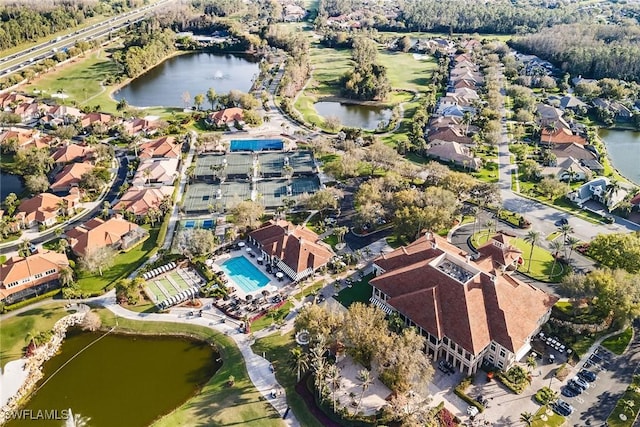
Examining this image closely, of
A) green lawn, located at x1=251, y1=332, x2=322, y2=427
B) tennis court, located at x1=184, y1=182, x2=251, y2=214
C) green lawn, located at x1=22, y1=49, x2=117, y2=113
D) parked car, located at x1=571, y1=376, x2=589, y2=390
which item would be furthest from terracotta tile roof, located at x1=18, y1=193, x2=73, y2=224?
parked car, located at x1=571, y1=376, x2=589, y2=390

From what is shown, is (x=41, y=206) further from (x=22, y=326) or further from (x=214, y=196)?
(x=214, y=196)

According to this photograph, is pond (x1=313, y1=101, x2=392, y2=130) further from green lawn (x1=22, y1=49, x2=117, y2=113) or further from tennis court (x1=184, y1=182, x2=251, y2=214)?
green lawn (x1=22, y1=49, x2=117, y2=113)

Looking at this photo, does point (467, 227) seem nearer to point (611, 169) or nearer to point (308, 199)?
point (308, 199)

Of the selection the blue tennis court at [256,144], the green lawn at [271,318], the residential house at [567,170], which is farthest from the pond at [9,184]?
the residential house at [567,170]

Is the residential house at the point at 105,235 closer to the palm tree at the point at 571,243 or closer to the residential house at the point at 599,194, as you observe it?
the palm tree at the point at 571,243

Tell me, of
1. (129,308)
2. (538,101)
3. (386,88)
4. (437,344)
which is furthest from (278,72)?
(437,344)

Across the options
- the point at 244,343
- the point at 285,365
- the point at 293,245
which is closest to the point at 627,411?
the point at 285,365
